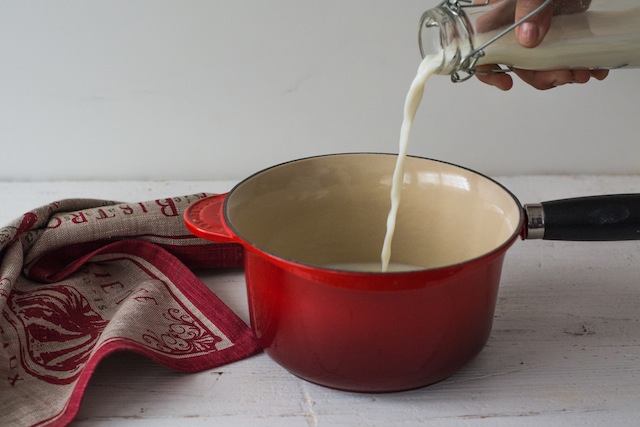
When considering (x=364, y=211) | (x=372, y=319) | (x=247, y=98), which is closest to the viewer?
(x=372, y=319)

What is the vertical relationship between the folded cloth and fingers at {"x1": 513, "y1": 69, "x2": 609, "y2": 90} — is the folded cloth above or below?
below

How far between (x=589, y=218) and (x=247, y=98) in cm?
52

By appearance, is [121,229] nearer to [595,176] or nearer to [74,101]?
[74,101]

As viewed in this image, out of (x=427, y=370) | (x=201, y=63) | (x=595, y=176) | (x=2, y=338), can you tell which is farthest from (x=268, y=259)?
(x=595, y=176)

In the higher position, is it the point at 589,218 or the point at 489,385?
the point at 589,218

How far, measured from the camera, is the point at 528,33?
590 millimetres

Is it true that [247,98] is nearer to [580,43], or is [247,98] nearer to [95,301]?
[95,301]

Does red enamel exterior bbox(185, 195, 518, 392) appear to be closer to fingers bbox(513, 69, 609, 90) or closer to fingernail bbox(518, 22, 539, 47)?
Answer: fingernail bbox(518, 22, 539, 47)

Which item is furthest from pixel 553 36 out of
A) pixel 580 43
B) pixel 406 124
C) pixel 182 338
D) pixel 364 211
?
pixel 182 338

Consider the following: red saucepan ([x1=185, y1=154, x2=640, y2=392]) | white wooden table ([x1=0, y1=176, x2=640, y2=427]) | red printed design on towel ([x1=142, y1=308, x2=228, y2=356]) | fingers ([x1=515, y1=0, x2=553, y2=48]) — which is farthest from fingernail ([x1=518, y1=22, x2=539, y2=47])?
red printed design on towel ([x1=142, y1=308, x2=228, y2=356])

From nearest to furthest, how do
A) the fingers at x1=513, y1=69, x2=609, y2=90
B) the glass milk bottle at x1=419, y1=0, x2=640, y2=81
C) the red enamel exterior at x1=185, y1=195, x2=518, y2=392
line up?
the red enamel exterior at x1=185, y1=195, x2=518, y2=392 < the glass milk bottle at x1=419, y1=0, x2=640, y2=81 < the fingers at x1=513, y1=69, x2=609, y2=90

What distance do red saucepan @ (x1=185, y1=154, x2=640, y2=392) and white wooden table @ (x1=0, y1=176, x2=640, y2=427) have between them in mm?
23

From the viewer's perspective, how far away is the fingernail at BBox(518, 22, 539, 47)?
59 centimetres

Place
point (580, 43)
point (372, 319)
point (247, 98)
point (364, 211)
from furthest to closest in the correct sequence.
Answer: point (247, 98) → point (364, 211) → point (580, 43) → point (372, 319)
